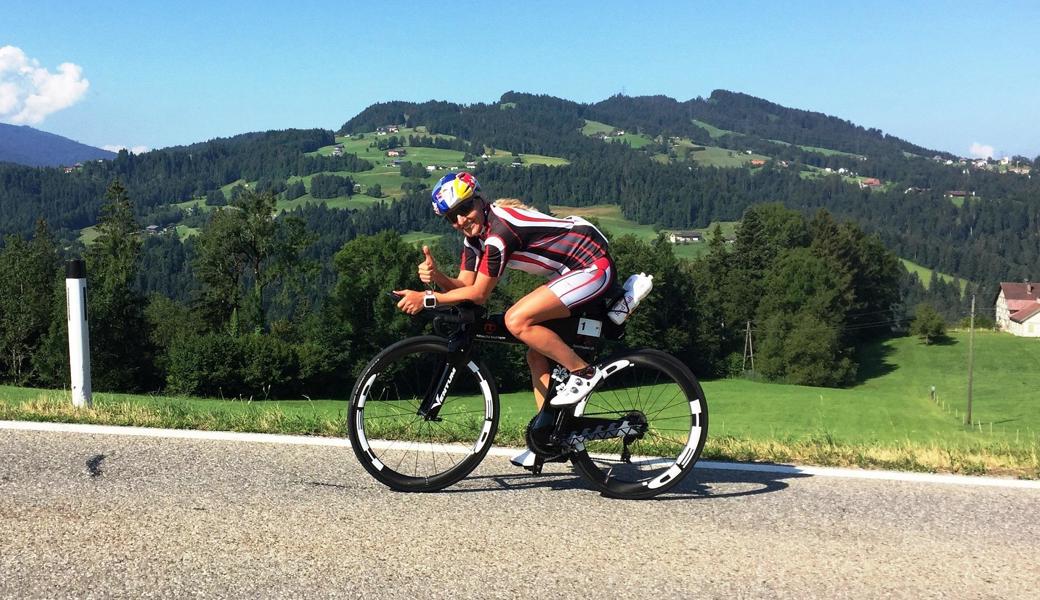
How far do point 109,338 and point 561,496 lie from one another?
52.9 m

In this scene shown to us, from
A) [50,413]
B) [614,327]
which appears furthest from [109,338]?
[614,327]

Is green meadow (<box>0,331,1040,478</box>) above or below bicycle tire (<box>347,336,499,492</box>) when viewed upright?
below

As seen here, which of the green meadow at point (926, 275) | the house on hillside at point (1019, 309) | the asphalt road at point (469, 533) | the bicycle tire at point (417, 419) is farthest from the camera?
the green meadow at point (926, 275)

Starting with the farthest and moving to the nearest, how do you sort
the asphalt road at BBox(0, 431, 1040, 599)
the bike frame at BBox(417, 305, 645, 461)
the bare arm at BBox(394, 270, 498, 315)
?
1. the bike frame at BBox(417, 305, 645, 461)
2. the bare arm at BBox(394, 270, 498, 315)
3. the asphalt road at BBox(0, 431, 1040, 599)

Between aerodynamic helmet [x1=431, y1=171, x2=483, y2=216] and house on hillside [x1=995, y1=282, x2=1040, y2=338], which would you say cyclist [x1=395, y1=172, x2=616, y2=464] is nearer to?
aerodynamic helmet [x1=431, y1=171, x2=483, y2=216]

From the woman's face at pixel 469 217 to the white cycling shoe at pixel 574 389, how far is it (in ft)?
3.55

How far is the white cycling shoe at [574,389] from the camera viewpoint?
506cm

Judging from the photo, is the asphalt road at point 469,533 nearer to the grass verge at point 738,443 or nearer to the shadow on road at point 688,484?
the shadow on road at point 688,484

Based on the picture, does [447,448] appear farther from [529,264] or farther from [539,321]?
[529,264]

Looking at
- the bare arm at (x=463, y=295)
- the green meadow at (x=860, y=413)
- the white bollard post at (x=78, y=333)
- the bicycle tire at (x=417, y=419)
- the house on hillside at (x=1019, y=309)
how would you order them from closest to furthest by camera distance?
the bare arm at (x=463, y=295) < the bicycle tire at (x=417, y=419) < the green meadow at (x=860, y=413) < the white bollard post at (x=78, y=333) < the house on hillside at (x=1019, y=309)

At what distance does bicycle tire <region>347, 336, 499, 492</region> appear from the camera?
4918 millimetres

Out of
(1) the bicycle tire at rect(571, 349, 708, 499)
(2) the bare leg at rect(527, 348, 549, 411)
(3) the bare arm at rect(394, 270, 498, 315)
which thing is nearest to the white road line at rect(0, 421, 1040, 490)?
(1) the bicycle tire at rect(571, 349, 708, 499)

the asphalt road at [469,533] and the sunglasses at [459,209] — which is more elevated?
A: the sunglasses at [459,209]

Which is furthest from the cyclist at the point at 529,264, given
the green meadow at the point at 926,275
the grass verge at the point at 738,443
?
the green meadow at the point at 926,275
